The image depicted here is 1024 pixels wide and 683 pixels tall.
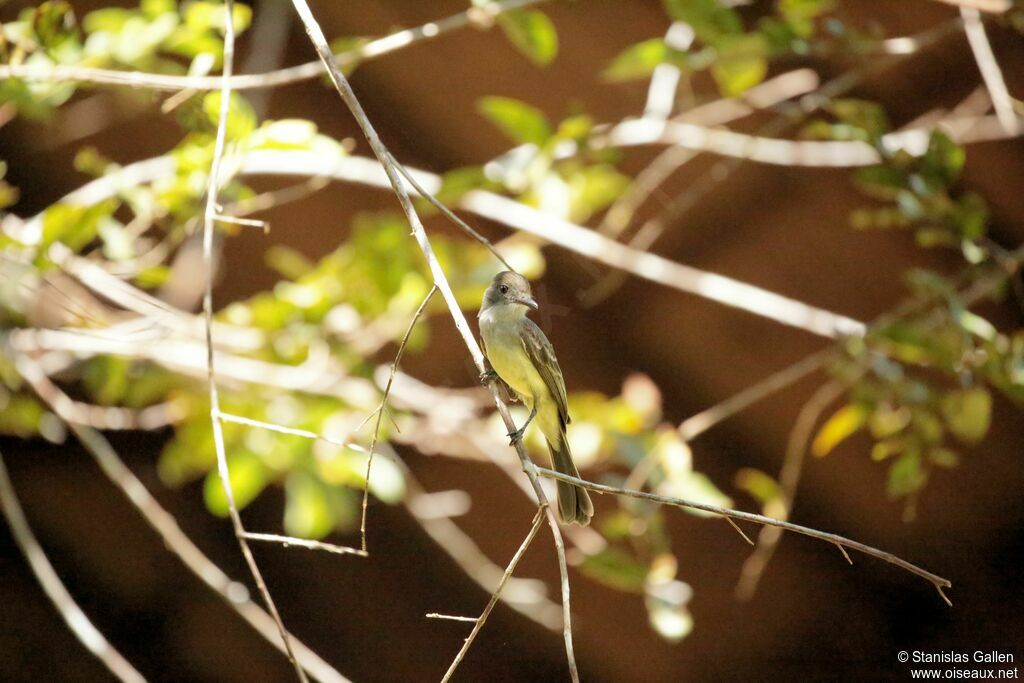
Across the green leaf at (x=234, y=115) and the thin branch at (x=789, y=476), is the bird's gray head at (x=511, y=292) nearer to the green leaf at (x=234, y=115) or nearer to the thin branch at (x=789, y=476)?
the green leaf at (x=234, y=115)

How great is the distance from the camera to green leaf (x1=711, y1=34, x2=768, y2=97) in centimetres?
276

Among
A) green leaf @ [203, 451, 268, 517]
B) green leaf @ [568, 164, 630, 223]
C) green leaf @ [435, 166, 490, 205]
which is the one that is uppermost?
green leaf @ [435, 166, 490, 205]

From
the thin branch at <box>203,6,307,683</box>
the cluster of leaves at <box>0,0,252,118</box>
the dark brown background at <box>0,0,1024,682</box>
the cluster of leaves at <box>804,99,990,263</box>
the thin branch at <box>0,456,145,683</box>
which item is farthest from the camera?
the dark brown background at <box>0,0,1024,682</box>

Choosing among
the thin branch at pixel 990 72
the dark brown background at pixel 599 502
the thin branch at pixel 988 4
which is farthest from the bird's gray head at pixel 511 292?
the thin branch at pixel 990 72

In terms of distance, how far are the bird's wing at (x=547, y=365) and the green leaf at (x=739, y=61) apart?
3.29 feet

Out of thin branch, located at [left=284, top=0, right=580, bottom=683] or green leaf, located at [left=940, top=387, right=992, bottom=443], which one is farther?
green leaf, located at [left=940, top=387, right=992, bottom=443]

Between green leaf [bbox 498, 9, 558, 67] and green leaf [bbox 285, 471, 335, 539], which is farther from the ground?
green leaf [bbox 498, 9, 558, 67]

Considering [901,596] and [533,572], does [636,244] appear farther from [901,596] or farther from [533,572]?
[901,596]

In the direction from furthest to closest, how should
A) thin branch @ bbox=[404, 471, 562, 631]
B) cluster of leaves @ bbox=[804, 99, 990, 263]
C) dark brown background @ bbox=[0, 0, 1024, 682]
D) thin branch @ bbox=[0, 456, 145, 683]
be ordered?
dark brown background @ bbox=[0, 0, 1024, 682] < thin branch @ bbox=[404, 471, 562, 631] < cluster of leaves @ bbox=[804, 99, 990, 263] < thin branch @ bbox=[0, 456, 145, 683]

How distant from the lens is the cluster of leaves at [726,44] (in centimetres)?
276

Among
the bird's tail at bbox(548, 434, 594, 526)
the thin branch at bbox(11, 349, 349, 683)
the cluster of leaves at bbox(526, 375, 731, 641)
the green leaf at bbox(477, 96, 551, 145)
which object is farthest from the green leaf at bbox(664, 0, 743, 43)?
the thin branch at bbox(11, 349, 349, 683)

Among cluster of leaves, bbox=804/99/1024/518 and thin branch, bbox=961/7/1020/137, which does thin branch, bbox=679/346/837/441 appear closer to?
cluster of leaves, bbox=804/99/1024/518

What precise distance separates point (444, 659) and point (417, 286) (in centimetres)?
166

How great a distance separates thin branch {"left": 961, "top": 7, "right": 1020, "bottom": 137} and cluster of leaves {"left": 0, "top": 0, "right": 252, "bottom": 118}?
2.28 meters
